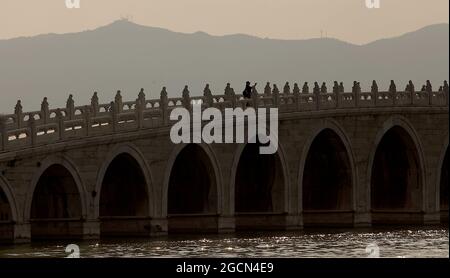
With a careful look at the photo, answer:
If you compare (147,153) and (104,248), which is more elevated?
(147,153)

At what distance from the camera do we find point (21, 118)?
5062 centimetres

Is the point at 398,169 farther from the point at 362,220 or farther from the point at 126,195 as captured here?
the point at 126,195

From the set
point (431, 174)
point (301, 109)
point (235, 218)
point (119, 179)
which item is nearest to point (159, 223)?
point (119, 179)

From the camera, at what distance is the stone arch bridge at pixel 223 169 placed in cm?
5219

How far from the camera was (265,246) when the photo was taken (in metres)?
52.7

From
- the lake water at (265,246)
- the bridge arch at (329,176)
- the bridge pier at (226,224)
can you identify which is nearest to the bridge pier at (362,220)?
the bridge arch at (329,176)

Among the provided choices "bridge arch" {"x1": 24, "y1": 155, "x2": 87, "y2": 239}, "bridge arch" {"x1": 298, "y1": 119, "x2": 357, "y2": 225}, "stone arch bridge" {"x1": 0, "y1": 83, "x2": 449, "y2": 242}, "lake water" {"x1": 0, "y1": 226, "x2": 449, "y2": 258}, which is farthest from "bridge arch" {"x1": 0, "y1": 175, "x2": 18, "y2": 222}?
"bridge arch" {"x1": 298, "y1": 119, "x2": 357, "y2": 225}

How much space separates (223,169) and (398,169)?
14551 millimetres

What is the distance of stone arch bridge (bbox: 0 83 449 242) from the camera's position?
171ft

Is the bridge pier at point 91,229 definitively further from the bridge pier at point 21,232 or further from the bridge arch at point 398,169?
the bridge arch at point 398,169
